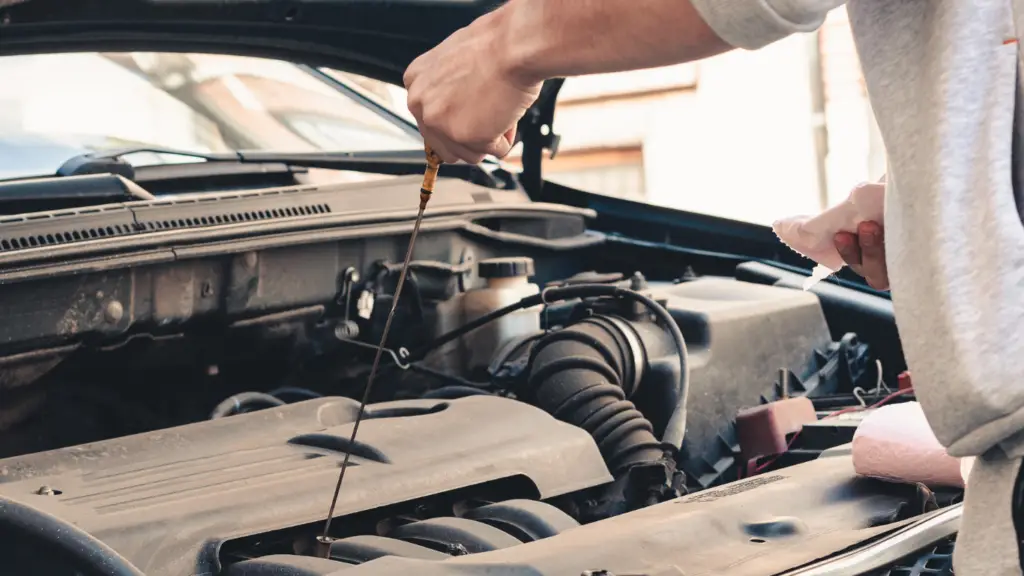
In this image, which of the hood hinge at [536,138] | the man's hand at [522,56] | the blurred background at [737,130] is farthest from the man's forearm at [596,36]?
the blurred background at [737,130]

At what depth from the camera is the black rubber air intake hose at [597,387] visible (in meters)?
1.64

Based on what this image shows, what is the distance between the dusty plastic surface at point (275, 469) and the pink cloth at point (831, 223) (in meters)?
0.52

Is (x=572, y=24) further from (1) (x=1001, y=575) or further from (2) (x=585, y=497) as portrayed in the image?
(2) (x=585, y=497)

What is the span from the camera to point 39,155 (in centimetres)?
184

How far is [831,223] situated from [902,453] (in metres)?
0.50

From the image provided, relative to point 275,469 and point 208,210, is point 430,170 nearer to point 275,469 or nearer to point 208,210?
point 275,469

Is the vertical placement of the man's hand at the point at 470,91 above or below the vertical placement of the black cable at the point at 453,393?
above

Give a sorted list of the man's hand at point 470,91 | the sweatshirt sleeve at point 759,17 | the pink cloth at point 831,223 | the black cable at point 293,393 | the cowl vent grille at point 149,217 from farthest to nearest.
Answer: the black cable at point 293,393, the cowl vent grille at point 149,217, the pink cloth at point 831,223, the man's hand at point 470,91, the sweatshirt sleeve at point 759,17

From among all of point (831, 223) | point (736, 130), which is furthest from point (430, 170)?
point (736, 130)

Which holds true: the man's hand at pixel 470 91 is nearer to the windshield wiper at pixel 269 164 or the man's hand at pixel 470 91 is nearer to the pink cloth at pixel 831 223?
the pink cloth at pixel 831 223

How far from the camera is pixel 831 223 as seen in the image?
1.06 metres

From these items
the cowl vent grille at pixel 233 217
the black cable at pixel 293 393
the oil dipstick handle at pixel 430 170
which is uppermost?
the oil dipstick handle at pixel 430 170

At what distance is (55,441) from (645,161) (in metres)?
7.22

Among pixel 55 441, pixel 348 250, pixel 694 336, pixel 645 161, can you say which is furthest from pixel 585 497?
pixel 645 161
